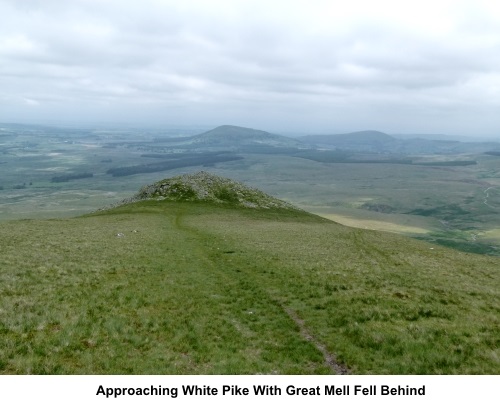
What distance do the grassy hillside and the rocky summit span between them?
6131 cm

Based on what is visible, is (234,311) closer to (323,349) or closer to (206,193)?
(323,349)

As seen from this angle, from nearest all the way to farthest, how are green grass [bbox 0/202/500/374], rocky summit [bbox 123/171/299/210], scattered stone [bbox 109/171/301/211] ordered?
green grass [bbox 0/202/500/374] < scattered stone [bbox 109/171/301/211] < rocky summit [bbox 123/171/299/210]

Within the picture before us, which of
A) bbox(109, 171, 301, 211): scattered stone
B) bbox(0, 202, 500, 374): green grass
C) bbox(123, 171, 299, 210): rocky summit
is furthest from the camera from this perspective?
bbox(123, 171, 299, 210): rocky summit

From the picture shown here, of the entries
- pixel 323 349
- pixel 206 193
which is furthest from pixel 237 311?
pixel 206 193

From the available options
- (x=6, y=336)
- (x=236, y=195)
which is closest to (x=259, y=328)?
(x=6, y=336)

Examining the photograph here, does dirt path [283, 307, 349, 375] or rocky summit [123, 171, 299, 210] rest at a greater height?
dirt path [283, 307, 349, 375]

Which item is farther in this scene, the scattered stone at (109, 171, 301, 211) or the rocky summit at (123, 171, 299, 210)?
the rocky summit at (123, 171, 299, 210)

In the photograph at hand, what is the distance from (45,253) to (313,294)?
77.2 feet

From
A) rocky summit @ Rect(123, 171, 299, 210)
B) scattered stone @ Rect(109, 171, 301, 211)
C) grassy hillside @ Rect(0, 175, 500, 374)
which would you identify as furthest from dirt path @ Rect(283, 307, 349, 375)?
rocky summit @ Rect(123, 171, 299, 210)

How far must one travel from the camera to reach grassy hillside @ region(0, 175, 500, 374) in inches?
550

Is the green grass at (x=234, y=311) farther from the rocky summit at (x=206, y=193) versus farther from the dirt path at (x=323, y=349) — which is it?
the rocky summit at (x=206, y=193)

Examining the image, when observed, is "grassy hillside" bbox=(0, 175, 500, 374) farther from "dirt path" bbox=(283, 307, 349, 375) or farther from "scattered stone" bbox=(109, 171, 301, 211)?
"scattered stone" bbox=(109, 171, 301, 211)

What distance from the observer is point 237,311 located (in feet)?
68.9

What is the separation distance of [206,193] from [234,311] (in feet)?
277
